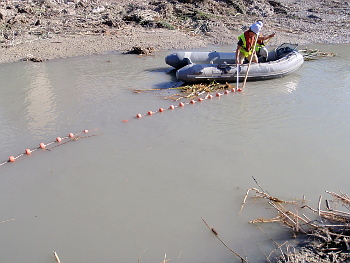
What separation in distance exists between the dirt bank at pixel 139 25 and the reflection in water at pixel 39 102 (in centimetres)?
206

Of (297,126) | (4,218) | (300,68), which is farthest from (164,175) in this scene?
(300,68)

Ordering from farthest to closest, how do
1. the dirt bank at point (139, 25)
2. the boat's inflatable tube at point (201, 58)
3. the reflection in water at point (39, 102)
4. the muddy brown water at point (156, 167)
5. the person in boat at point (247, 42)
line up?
the dirt bank at point (139, 25), the boat's inflatable tube at point (201, 58), the person in boat at point (247, 42), the reflection in water at point (39, 102), the muddy brown water at point (156, 167)

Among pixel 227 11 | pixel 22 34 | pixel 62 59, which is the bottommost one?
pixel 62 59

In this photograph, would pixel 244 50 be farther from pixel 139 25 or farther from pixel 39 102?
pixel 139 25

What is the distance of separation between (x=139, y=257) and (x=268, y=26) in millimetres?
16294

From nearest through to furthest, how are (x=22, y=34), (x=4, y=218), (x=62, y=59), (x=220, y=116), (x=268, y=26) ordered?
(x=4, y=218) < (x=220, y=116) < (x=62, y=59) < (x=22, y=34) < (x=268, y=26)

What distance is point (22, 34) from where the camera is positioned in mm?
12641

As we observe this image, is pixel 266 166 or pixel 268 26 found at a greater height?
pixel 268 26

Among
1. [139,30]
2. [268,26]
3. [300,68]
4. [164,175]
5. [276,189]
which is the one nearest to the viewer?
[276,189]

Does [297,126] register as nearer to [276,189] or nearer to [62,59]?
[276,189]

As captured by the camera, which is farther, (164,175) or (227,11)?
(227,11)

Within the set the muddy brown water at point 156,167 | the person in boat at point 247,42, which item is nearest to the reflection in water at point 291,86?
the muddy brown water at point 156,167

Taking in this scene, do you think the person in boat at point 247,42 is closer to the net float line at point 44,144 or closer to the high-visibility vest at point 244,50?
the high-visibility vest at point 244,50

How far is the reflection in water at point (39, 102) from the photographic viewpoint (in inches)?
245
